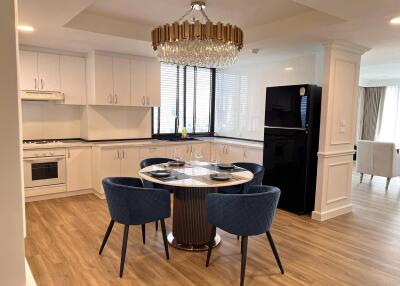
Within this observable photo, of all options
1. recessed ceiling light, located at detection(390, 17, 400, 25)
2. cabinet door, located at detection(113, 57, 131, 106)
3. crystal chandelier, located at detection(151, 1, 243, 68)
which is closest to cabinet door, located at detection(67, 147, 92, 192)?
cabinet door, located at detection(113, 57, 131, 106)

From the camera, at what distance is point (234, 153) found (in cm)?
552

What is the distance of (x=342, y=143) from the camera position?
14.0ft

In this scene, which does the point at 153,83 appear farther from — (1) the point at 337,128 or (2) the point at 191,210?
(1) the point at 337,128

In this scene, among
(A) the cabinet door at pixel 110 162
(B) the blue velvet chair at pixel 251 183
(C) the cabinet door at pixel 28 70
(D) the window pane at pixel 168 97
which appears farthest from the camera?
(D) the window pane at pixel 168 97

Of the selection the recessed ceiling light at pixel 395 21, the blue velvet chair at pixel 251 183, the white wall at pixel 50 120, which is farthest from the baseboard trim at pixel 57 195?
the recessed ceiling light at pixel 395 21

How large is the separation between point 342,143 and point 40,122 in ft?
15.4

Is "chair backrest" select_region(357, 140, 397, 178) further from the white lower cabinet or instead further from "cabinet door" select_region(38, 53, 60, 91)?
"cabinet door" select_region(38, 53, 60, 91)

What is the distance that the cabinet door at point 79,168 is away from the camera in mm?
4793

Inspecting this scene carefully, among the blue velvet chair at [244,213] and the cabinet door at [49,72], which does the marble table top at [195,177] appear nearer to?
the blue velvet chair at [244,213]

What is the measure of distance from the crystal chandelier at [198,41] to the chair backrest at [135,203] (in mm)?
1368

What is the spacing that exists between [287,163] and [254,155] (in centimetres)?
88

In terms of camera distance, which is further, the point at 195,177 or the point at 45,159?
the point at 45,159

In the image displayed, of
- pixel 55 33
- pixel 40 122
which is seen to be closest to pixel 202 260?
pixel 55 33

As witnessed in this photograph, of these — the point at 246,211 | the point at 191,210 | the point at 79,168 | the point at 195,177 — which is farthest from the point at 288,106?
the point at 79,168
